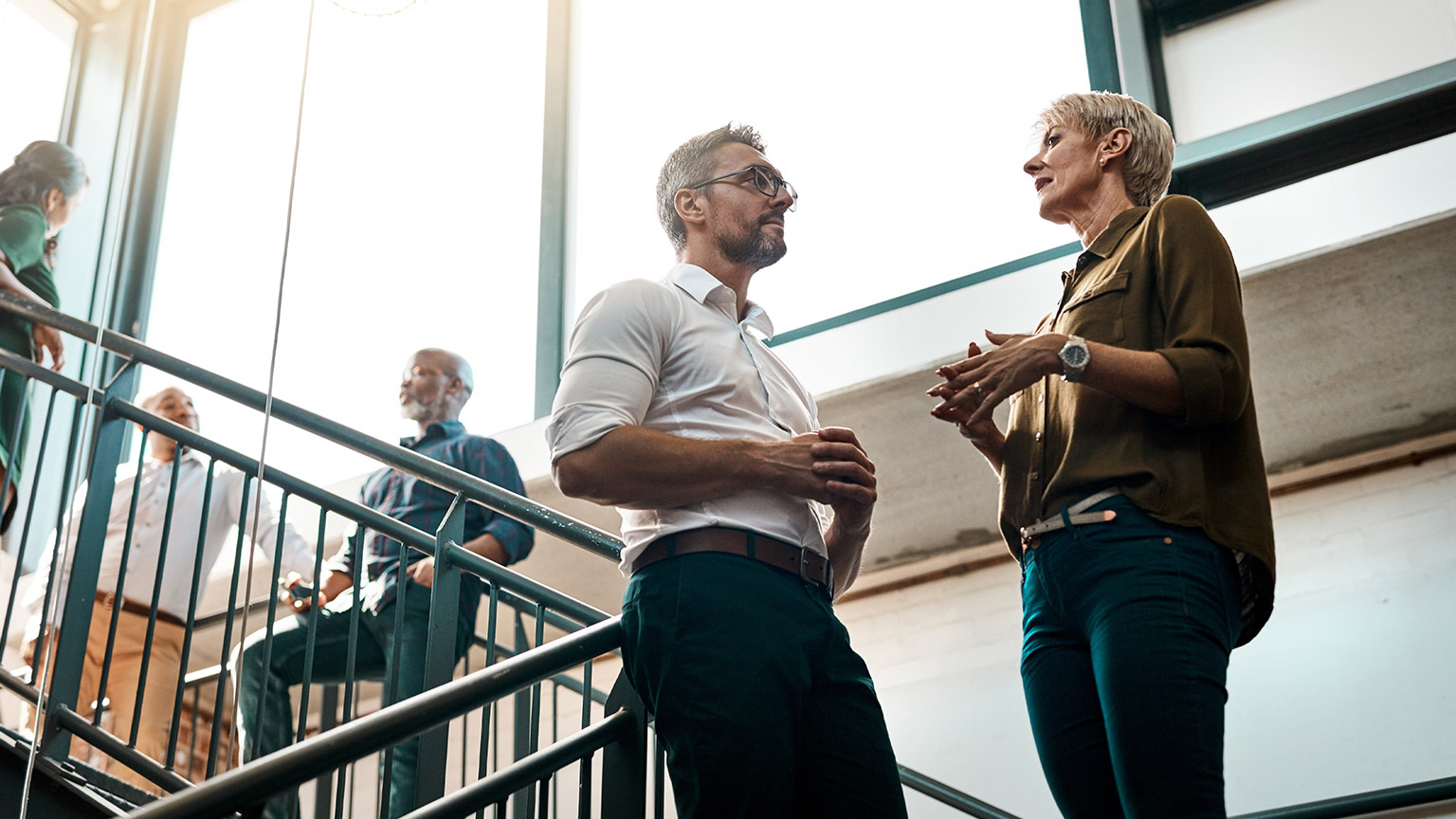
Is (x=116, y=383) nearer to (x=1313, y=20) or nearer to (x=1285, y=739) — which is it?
(x=1285, y=739)

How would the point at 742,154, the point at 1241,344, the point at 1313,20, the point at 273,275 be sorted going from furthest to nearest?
the point at 273,275 → the point at 1313,20 → the point at 742,154 → the point at 1241,344

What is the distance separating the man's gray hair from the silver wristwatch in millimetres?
649

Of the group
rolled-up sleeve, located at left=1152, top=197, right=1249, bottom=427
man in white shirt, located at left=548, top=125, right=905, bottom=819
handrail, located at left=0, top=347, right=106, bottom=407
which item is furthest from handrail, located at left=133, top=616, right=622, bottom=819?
handrail, located at left=0, top=347, right=106, bottom=407

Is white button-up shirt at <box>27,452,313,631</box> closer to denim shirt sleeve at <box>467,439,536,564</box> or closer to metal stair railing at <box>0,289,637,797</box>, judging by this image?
denim shirt sleeve at <box>467,439,536,564</box>

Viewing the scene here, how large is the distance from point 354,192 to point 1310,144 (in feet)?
15.1

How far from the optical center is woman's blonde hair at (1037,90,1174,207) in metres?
2.08

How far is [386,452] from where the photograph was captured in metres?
2.80

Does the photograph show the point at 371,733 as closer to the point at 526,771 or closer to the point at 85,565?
the point at 526,771

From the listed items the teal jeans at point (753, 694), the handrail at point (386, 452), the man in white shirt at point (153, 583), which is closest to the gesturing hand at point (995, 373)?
the teal jeans at point (753, 694)

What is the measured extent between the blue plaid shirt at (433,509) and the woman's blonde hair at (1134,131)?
1.84 metres

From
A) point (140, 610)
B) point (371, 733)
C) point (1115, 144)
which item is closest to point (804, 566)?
point (371, 733)

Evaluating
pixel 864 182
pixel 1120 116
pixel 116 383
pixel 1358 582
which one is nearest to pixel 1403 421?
pixel 1358 582

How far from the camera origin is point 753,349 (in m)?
1.86

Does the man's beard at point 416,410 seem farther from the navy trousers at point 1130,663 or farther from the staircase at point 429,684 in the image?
the navy trousers at point 1130,663
